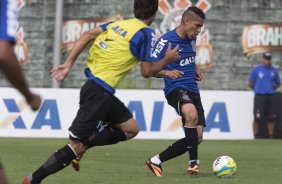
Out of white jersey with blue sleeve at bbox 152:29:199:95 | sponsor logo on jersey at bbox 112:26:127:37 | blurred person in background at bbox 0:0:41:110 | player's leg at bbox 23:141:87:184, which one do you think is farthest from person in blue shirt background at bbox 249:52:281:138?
blurred person in background at bbox 0:0:41:110

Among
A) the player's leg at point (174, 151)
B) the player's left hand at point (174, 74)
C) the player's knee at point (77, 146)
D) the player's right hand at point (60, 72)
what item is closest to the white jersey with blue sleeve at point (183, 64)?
the player's leg at point (174, 151)

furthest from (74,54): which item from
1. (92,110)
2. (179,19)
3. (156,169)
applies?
(179,19)

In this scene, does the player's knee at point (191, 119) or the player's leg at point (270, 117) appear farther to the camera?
the player's leg at point (270, 117)

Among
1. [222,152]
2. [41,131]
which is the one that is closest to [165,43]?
[222,152]

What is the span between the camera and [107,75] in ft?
30.4

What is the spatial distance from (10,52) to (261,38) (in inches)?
966

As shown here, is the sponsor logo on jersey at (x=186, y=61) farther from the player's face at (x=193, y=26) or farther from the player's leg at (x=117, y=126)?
the player's leg at (x=117, y=126)

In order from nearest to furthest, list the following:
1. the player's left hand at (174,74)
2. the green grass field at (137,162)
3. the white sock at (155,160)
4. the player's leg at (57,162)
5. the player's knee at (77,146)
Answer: the player's leg at (57,162) < the player's knee at (77,146) < the player's left hand at (174,74) < the green grass field at (137,162) < the white sock at (155,160)

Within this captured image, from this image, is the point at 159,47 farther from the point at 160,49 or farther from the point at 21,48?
the point at 21,48

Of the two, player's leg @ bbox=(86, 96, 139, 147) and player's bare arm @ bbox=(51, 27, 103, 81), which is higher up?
player's bare arm @ bbox=(51, 27, 103, 81)

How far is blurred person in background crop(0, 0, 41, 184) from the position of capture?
17.5ft

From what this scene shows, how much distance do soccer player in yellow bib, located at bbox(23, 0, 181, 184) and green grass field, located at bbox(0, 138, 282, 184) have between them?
1.28m

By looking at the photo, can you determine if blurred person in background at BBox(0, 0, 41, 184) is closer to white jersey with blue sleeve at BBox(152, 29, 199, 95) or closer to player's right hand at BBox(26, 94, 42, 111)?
player's right hand at BBox(26, 94, 42, 111)

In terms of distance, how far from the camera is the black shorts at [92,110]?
29.5ft
